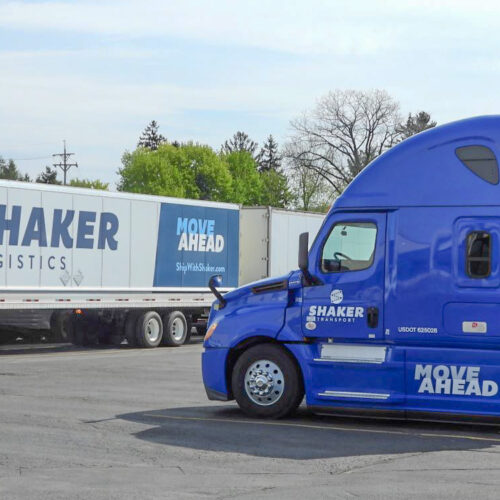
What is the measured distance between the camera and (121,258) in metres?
25.7

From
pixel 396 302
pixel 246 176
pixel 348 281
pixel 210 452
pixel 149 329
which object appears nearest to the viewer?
pixel 210 452

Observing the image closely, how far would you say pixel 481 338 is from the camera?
1139cm

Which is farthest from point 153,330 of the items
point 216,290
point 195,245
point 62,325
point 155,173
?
point 155,173

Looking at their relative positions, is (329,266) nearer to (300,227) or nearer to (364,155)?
(300,227)

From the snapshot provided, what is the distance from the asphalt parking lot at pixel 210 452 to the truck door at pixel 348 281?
104 centimetres

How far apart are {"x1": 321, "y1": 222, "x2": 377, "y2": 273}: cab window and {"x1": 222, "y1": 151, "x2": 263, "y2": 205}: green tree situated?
98211mm

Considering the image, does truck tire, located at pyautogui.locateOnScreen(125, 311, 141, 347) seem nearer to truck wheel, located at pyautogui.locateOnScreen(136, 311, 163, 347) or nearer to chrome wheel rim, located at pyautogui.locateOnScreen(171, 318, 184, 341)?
truck wheel, located at pyautogui.locateOnScreen(136, 311, 163, 347)

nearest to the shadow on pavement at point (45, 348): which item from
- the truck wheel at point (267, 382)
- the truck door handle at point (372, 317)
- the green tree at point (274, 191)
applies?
the truck wheel at point (267, 382)

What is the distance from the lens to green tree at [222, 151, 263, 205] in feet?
368

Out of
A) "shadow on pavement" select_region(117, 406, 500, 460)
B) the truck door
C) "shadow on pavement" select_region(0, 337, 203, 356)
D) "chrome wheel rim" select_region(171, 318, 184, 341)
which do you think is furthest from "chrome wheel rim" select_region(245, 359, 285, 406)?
"chrome wheel rim" select_region(171, 318, 184, 341)

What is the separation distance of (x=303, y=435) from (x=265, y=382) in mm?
1316

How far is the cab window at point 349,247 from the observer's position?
39.3ft

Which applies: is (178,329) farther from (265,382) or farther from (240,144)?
(240,144)

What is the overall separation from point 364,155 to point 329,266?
216 ft
